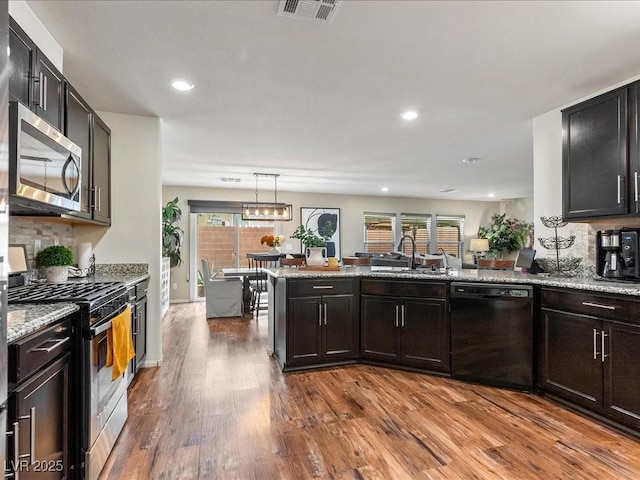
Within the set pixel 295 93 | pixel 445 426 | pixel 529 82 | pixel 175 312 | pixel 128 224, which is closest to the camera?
pixel 445 426

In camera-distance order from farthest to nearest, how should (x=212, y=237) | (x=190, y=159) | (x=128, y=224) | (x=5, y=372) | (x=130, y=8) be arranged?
1. (x=212, y=237)
2. (x=190, y=159)
3. (x=128, y=224)
4. (x=130, y=8)
5. (x=5, y=372)

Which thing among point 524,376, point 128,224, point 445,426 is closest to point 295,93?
point 128,224

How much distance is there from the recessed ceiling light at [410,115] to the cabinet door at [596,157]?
1235mm

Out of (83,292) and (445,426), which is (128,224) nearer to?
(83,292)

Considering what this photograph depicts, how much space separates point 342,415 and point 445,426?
2.24 ft

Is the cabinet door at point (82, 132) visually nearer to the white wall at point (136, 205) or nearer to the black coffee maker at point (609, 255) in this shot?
the white wall at point (136, 205)

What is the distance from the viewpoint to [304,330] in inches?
129

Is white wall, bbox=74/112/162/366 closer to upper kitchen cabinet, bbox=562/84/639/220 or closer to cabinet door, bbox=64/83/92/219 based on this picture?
cabinet door, bbox=64/83/92/219

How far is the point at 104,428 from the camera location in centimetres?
187

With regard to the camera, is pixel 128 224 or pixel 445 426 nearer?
pixel 445 426

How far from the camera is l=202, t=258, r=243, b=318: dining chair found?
5750 millimetres

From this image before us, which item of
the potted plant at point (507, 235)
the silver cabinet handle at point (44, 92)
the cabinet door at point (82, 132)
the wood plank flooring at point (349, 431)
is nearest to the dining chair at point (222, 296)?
the wood plank flooring at point (349, 431)

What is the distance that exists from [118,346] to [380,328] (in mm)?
2242

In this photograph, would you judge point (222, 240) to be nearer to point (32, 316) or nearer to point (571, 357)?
point (32, 316)
